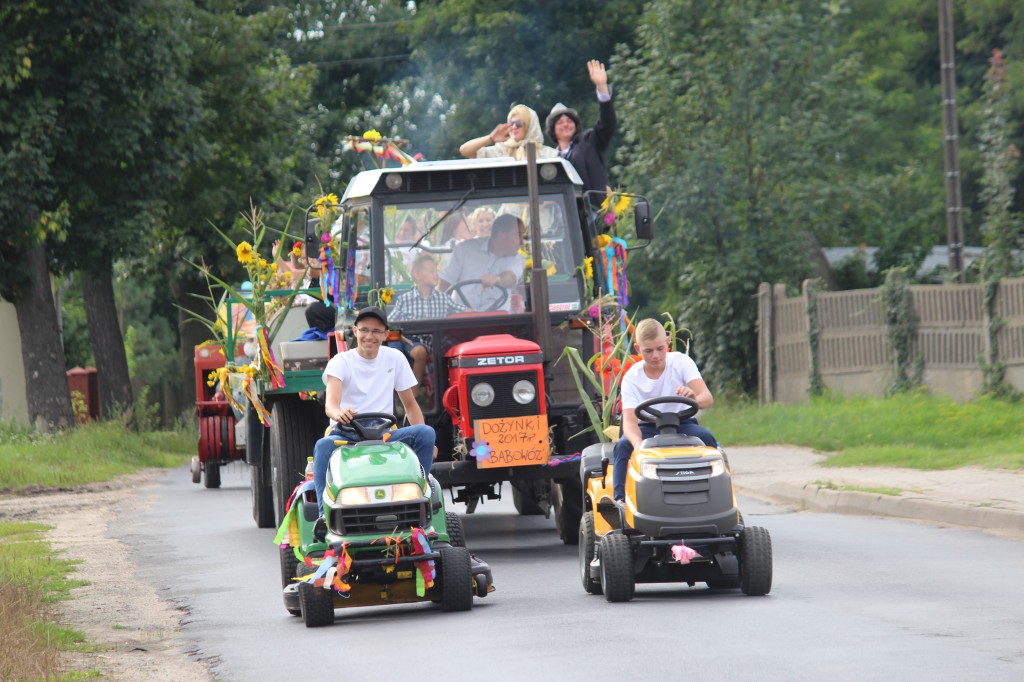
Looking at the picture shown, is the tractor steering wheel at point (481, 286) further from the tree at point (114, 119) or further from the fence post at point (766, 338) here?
the fence post at point (766, 338)

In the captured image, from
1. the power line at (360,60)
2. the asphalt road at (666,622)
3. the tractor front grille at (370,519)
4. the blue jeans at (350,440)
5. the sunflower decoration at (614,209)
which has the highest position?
the power line at (360,60)

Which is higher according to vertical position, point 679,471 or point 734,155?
point 734,155

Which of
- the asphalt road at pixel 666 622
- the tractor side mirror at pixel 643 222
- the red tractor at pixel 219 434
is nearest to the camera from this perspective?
the asphalt road at pixel 666 622

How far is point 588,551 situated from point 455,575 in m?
0.91

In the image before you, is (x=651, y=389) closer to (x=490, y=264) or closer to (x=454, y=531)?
(x=454, y=531)

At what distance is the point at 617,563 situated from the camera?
10203 millimetres

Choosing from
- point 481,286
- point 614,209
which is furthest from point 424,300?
point 614,209

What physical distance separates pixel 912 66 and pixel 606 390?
40325 mm

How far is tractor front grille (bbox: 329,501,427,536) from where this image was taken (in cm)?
997

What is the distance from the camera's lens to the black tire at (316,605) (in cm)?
1010

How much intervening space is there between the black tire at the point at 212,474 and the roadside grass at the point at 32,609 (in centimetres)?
655

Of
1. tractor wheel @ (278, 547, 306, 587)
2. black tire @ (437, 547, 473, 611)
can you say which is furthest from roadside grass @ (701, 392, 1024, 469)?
tractor wheel @ (278, 547, 306, 587)

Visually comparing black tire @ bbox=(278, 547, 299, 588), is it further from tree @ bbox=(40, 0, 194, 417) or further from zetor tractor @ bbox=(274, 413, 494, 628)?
tree @ bbox=(40, 0, 194, 417)

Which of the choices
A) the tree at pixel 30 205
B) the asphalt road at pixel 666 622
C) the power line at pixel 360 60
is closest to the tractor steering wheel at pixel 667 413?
the asphalt road at pixel 666 622
